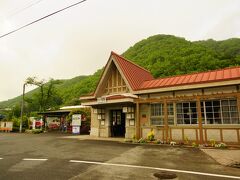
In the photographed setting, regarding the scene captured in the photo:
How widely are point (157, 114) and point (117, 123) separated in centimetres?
609

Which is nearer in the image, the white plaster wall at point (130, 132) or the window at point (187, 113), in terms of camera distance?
the window at point (187, 113)

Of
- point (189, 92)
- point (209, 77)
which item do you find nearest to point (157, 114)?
point (189, 92)

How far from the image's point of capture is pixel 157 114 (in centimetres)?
1455

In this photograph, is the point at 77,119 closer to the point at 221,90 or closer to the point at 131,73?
the point at 131,73

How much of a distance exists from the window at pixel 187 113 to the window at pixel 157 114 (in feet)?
4.34

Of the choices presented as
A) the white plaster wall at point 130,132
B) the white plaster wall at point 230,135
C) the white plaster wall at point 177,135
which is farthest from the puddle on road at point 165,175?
the white plaster wall at point 130,132

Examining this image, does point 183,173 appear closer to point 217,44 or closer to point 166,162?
point 166,162

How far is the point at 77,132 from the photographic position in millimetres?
22641

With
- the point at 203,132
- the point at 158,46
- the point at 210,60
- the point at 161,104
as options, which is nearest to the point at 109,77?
the point at 161,104

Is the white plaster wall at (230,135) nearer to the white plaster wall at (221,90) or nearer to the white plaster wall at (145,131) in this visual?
the white plaster wall at (221,90)

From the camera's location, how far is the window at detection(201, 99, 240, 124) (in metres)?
11.5

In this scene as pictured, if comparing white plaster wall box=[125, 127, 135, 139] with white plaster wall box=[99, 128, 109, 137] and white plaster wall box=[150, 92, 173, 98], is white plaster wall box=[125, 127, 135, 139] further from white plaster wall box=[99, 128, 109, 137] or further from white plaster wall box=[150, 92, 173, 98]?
white plaster wall box=[150, 92, 173, 98]

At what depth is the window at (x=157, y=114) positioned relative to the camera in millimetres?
14352

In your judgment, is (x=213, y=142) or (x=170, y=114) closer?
(x=213, y=142)
